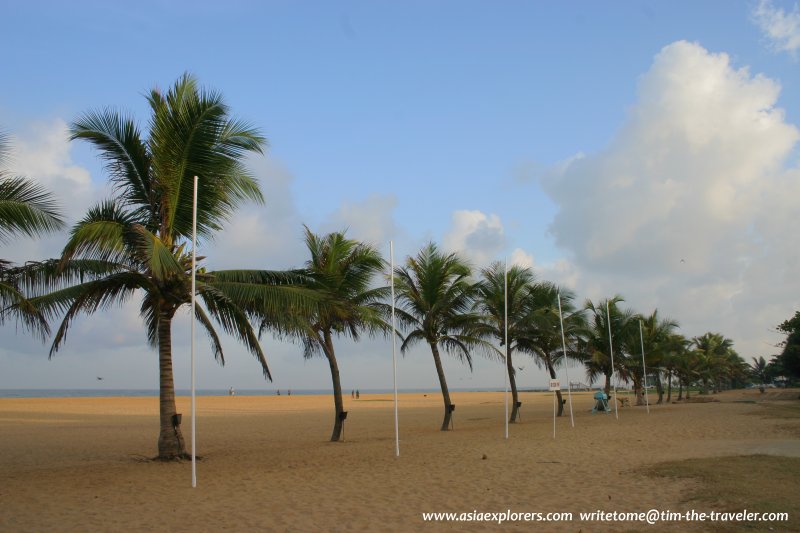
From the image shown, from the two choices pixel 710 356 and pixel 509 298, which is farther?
pixel 710 356

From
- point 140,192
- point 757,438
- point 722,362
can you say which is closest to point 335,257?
point 140,192

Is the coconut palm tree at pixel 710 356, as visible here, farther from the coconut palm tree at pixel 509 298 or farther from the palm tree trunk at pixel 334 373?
the palm tree trunk at pixel 334 373

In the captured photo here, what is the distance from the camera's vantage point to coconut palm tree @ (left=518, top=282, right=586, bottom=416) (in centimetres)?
2206

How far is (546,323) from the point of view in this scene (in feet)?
68.9

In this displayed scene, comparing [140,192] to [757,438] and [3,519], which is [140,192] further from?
[757,438]

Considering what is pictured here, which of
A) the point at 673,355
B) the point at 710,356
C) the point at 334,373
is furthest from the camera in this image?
the point at 710,356

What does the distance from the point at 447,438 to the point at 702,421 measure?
10041 millimetres

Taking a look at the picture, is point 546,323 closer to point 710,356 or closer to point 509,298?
point 509,298

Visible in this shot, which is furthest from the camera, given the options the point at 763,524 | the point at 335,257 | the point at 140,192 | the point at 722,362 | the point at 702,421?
the point at 722,362

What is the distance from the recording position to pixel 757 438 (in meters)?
15.2

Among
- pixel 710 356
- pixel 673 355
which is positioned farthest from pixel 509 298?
pixel 710 356

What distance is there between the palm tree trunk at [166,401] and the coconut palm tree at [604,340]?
24.1 metres

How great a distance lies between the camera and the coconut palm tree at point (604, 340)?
3259 cm

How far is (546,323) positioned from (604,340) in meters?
13.9
